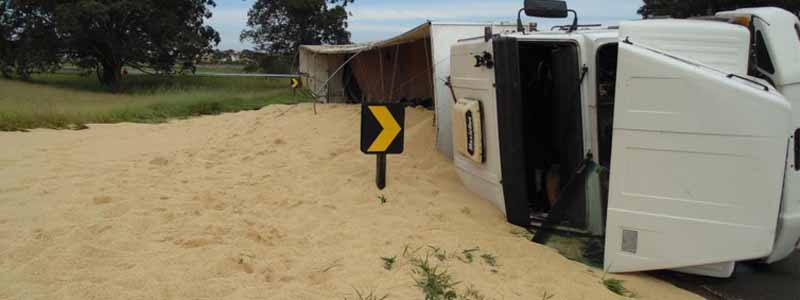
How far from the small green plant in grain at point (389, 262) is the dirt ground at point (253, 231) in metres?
0.05

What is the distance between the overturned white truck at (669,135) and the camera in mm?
3779

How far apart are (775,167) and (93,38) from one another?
3032 centimetres

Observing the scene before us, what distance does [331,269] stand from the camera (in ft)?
12.0

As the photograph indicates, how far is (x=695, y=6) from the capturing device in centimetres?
2986

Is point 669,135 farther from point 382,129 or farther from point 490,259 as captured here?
point 382,129

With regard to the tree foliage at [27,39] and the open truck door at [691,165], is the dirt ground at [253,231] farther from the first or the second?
the tree foliage at [27,39]

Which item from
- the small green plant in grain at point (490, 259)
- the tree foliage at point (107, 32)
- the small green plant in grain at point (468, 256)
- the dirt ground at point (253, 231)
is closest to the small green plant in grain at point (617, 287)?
the dirt ground at point (253, 231)

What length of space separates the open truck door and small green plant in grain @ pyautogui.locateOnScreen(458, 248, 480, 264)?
968 millimetres

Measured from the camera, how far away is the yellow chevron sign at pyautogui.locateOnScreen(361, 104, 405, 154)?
5234 millimetres

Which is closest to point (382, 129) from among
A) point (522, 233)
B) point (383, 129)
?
point (383, 129)

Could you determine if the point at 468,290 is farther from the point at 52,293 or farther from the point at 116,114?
the point at 116,114

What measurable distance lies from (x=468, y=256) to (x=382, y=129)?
1626mm

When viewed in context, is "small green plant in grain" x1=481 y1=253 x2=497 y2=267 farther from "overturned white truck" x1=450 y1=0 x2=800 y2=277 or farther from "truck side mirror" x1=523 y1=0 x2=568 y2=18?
"truck side mirror" x1=523 y1=0 x2=568 y2=18

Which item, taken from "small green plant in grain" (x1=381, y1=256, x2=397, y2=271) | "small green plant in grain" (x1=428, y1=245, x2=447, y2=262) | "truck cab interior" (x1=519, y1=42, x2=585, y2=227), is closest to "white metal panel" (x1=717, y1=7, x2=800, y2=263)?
"truck cab interior" (x1=519, y1=42, x2=585, y2=227)
